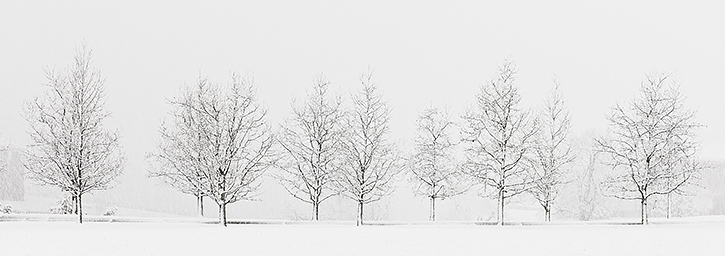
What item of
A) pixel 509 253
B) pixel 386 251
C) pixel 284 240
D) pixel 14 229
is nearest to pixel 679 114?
pixel 509 253

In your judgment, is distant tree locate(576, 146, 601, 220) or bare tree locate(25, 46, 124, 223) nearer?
bare tree locate(25, 46, 124, 223)

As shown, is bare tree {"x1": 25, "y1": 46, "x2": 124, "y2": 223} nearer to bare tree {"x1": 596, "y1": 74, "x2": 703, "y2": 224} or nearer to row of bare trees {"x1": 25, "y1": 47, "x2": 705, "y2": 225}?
row of bare trees {"x1": 25, "y1": 47, "x2": 705, "y2": 225}

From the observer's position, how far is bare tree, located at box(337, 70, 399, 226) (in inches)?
1480

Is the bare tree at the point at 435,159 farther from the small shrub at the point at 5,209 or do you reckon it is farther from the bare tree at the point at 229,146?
the small shrub at the point at 5,209

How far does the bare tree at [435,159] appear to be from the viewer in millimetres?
40375

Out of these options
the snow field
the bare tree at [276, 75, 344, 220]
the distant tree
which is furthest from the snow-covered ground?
the distant tree

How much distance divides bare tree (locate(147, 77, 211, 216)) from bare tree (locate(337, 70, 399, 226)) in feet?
28.1

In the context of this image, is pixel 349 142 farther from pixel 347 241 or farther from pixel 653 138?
pixel 653 138

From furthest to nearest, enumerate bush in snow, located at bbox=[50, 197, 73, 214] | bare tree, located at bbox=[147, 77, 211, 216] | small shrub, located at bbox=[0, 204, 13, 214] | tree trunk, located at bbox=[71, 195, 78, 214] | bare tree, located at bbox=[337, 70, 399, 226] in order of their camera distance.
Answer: bush in snow, located at bbox=[50, 197, 73, 214] → small shrub, located at bbox=[0, 204, 13, 214] → tree trunk, located at bbox=[71, 195, 78, 214] → bare tree, located at bbox=[337, 70, 399, 226] → bare tree, located at bbox=[147, 77, 211, 216]

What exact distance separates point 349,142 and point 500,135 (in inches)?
359

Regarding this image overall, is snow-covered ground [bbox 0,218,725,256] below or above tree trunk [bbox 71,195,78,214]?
below

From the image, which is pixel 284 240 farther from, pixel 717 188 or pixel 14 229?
pixel 717 188

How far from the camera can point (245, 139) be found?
121 ft

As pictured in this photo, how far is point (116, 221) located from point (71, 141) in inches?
228
